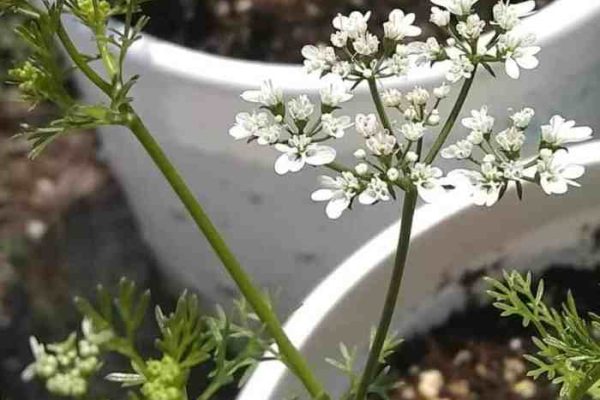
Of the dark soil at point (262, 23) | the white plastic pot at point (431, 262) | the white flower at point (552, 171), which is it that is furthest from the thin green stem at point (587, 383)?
the dark soil at point (262, 23)

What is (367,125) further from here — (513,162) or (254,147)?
(254,147)

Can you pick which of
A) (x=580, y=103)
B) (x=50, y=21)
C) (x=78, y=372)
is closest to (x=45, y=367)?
(x=78, y=372)

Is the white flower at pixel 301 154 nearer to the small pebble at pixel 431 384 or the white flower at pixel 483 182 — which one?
the white flower at pixel 483 182

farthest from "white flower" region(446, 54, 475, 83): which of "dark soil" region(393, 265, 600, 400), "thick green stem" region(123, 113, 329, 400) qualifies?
"dark soil" region(393, 265, 600, 400)

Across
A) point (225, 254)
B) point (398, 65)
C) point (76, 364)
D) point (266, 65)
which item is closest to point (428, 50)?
point (398, 65)

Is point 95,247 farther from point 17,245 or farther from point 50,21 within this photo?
point 50,21

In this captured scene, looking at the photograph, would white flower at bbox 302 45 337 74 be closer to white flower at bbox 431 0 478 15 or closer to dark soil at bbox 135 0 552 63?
white flower at bbox 431 0 478 15
